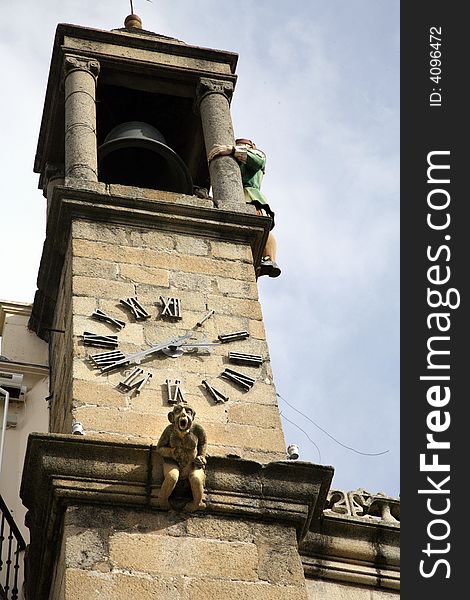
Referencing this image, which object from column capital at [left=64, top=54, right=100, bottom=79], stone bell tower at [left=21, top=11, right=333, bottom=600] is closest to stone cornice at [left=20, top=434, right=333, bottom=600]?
stone bell tower at [left=21, top=11, right=333, bottom=600]

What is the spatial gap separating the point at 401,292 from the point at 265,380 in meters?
1.24

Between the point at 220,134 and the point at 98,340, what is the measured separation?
3.49 m

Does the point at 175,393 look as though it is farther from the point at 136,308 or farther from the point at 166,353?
the point at 136,308

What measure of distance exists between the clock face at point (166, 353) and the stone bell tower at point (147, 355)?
13mm

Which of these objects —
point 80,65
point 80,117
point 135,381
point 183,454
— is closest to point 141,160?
point 80,65

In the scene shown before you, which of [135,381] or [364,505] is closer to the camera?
[135,381]

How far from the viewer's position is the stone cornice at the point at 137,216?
1197 centimetres

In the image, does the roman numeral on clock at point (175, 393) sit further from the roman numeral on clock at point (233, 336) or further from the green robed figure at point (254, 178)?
the green robed figure at point (254, 178)

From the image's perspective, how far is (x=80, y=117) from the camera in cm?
1324

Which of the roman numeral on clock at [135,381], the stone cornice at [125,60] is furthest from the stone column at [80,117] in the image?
the roman numeral on clock at [135,381]

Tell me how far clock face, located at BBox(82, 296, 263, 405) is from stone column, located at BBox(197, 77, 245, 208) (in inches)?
68.8

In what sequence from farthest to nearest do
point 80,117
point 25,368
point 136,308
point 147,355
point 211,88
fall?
1. point 211,88
2. point 80,117
3. point 25,368
4. point 136,308
5. point 147,355

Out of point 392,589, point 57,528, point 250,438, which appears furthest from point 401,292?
point 57,528

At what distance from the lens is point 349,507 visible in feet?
35.8
